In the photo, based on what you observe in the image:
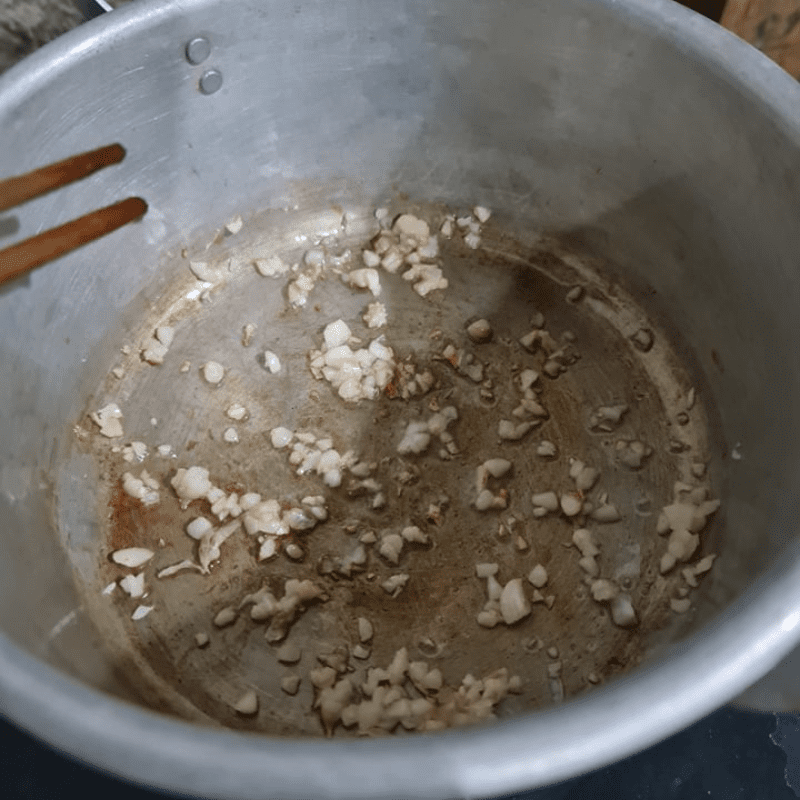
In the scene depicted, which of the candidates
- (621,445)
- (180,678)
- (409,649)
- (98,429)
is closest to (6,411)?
(98,429)

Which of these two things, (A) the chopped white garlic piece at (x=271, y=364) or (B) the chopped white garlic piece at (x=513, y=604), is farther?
(A) the chopped white garlic piece at (x=271, y=364)

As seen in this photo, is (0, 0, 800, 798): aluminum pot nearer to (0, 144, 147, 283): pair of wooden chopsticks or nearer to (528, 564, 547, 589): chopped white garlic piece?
(0, 144, 147, 283): pair of wooden chopsticks

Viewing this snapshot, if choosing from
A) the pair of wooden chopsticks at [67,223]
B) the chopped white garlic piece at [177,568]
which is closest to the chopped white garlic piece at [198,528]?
the chopped white garlic piece at [177,568]

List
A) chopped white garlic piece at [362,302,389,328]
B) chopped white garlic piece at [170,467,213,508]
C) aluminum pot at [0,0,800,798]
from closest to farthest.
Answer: aluminum pot at [0,0,800,798] < chopped white garlic piece at [170,467,213,508] < chopped white garlic piece at [362,302,389,328]

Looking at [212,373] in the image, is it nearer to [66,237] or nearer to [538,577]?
[66,237]

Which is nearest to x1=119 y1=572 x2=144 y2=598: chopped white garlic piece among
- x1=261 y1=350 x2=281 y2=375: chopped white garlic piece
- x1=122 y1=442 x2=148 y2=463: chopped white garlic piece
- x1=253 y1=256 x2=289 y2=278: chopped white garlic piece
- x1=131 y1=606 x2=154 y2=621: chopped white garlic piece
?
x1=131 y1=606 x2=154 y2=621: chopped white garlic piece

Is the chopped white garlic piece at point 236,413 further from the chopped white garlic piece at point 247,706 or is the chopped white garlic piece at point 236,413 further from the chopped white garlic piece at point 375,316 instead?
the chopped white garlic piece at point 247,706
